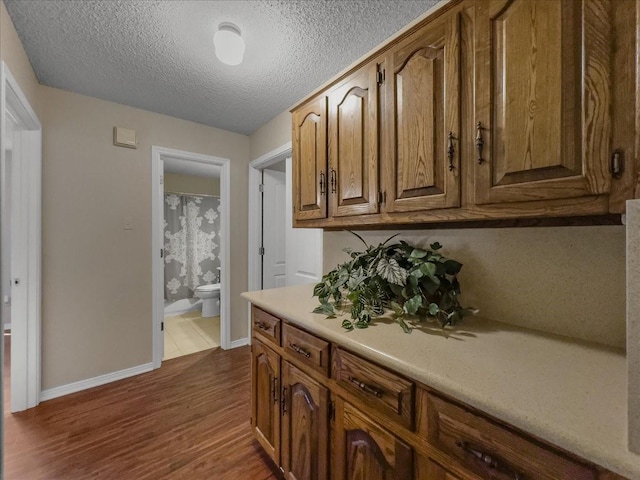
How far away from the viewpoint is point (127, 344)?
2340 mm

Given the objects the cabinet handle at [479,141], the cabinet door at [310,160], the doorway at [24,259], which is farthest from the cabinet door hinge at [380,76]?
the doorway at [24,259]

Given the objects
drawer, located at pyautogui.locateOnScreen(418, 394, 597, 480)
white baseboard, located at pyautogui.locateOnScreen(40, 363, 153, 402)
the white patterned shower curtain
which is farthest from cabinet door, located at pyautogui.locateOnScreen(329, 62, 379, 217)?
the white patterned shower curtain

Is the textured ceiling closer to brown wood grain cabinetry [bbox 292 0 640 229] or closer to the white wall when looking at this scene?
the white wall

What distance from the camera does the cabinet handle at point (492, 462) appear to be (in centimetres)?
58

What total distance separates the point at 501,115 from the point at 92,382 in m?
3.17

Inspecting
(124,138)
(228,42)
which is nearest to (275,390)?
(228,42)

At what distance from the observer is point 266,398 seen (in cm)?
141

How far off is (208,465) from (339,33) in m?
2.47

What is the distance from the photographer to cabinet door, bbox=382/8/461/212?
939 millimetres

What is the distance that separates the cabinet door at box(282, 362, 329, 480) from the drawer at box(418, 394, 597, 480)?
1.51 feet

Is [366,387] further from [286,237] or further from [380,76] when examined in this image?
[286,237]

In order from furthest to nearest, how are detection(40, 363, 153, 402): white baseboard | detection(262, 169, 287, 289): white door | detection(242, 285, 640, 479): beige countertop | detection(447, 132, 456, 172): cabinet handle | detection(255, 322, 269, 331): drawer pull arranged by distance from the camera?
detection(262, 169, 287, 289): white door
detection(40, 363, 153, 402): white baseboard
detection(255, 322, 269, 331): drawer pull
detection(447, 132, 456, 172): cabinet handle
detection(242, 285, 640, 479): beige countertop

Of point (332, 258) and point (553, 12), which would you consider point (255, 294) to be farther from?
point (553, 12)

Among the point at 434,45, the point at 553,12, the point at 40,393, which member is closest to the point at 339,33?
the point at 434,45
